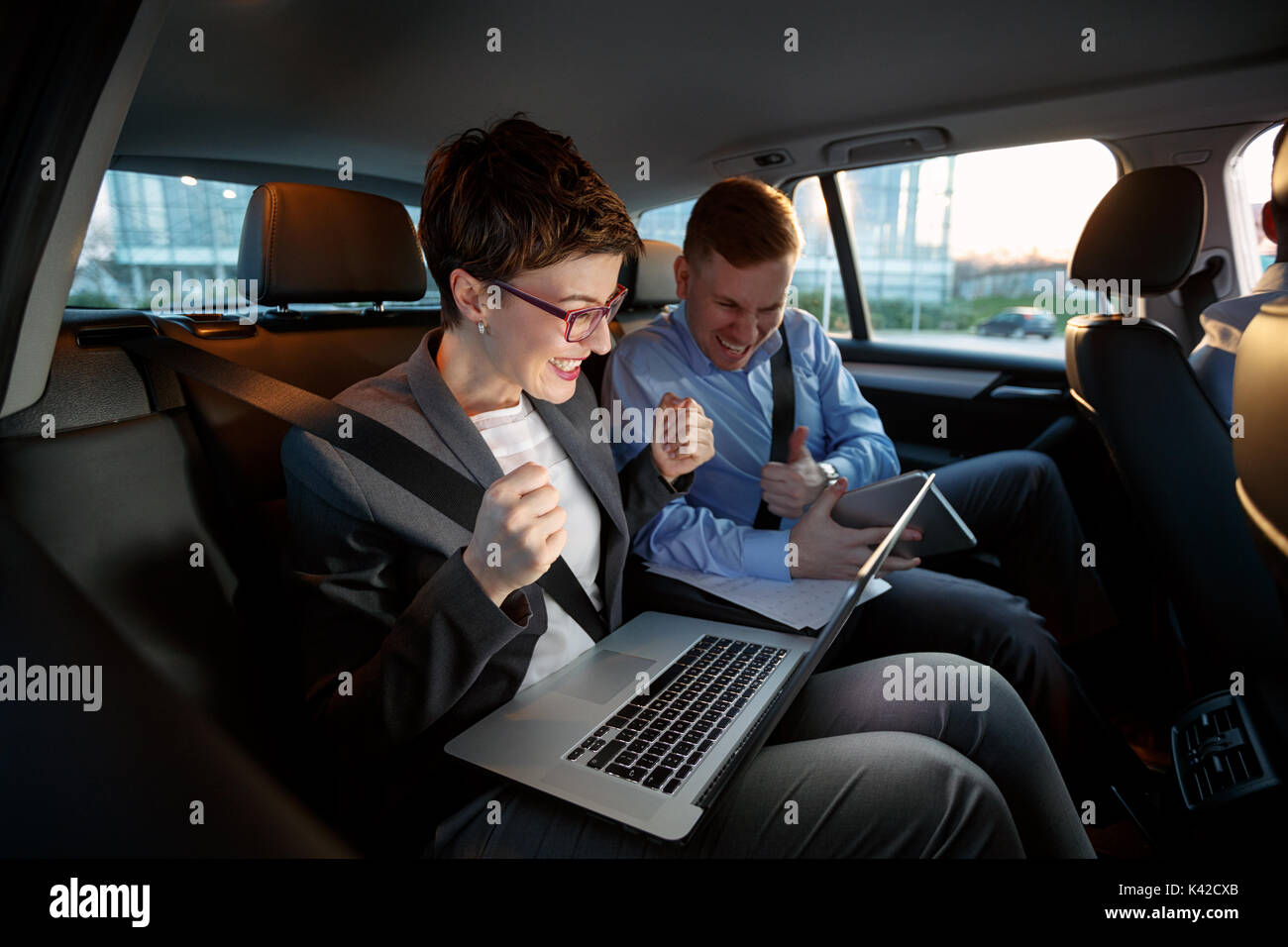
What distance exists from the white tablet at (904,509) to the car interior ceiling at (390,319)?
0.60 m

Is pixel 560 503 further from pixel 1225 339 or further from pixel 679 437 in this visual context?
pixel 1225 339

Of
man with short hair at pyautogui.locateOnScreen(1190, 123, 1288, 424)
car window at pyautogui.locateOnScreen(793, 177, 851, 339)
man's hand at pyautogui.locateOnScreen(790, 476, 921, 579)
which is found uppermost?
car window at pyautogui.locateOnScreen(793, 177, 851, 339)

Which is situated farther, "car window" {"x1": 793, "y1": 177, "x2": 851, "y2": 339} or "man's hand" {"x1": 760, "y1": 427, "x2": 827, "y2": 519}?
"car window" {"x1": 793, "y1": 177, "x2": 851, "y2": 339}

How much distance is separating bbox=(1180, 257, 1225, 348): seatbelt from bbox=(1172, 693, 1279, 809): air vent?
51.3 inches

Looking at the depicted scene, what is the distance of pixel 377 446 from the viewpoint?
0.92 metres

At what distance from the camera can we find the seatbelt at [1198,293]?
2.13 meters

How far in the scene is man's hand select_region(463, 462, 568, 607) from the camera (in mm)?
734

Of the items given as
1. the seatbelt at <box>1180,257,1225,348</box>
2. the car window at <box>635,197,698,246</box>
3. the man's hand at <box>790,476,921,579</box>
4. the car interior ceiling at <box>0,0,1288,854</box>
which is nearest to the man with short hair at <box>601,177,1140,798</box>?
the man's hand at <box>790,476,921,579</box>

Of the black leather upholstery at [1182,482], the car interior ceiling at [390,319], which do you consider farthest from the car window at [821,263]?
the black leather upholstery at [1182,482]

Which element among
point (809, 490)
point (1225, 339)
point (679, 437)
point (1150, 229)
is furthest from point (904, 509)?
point (1150, 229)

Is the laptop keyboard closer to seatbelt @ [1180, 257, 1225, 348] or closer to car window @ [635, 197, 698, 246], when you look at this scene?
seatbelt @ [1180, 257, 1225, 348]

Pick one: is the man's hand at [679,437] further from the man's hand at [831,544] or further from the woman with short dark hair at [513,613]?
the man's hand at [831,544]

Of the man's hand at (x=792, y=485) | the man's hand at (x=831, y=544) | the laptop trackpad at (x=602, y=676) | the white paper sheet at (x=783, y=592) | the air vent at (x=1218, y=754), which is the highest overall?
the man's hand at (x=792, y=485)
